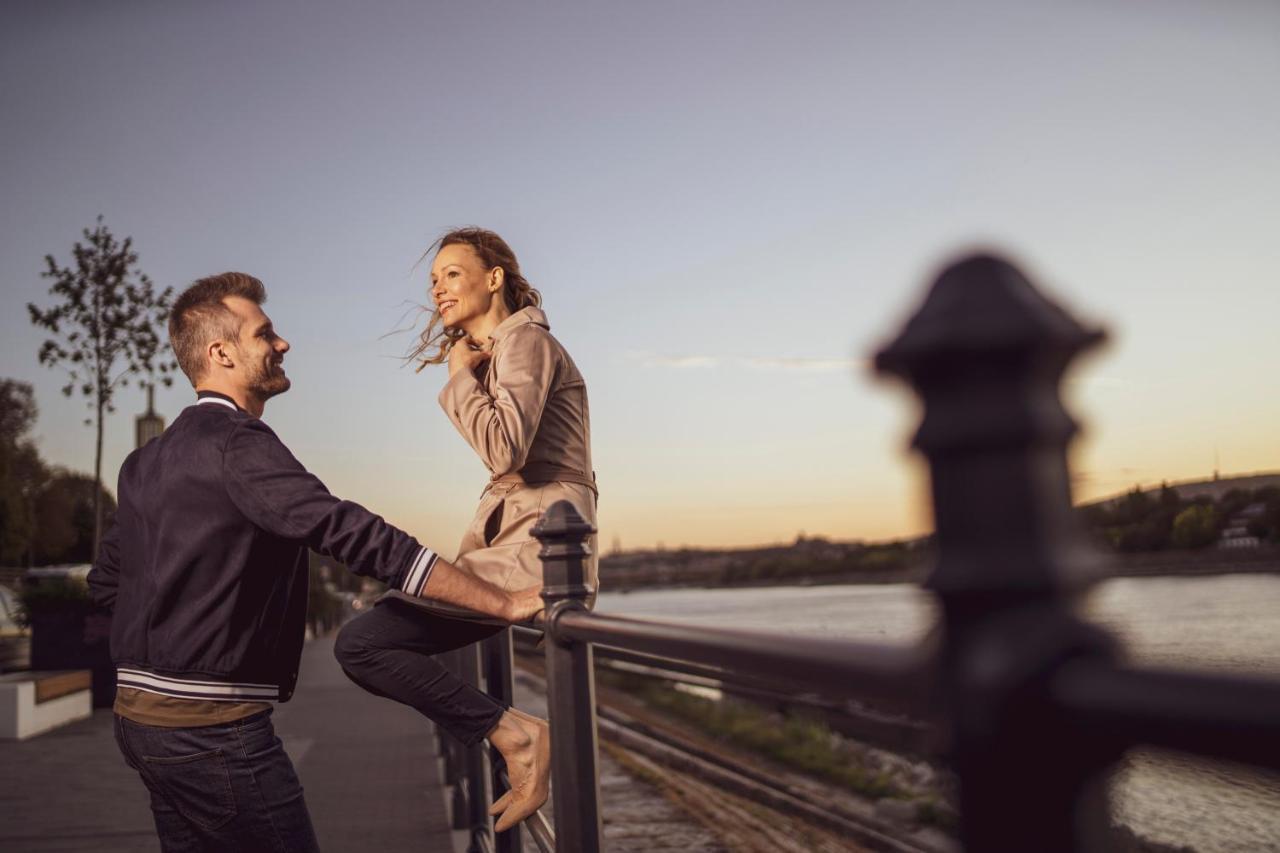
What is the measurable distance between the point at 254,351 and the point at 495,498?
0.70 meters

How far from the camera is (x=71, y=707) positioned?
9500 millimetres

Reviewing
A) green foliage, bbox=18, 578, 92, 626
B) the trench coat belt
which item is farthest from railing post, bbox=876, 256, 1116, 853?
green foliage, bbox=18, 578, 92, 626

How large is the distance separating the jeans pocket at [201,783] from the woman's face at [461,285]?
3.86 feet

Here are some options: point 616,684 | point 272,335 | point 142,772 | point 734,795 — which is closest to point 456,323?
point 272,335

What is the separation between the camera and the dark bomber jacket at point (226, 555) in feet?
7.87

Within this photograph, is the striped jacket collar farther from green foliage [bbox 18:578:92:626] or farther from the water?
green foliage [bbox 18:578:92:626]

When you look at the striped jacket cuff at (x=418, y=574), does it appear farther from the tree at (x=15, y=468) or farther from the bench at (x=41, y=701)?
the tree at (x=15, y=468)

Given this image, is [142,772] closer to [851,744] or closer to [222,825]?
[222,825]

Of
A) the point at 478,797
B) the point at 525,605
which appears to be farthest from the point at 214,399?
the point at 478,797

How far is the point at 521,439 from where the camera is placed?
2.49m

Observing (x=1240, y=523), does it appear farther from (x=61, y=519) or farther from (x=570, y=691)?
(x=61, y=519)

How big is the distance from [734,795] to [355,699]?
440 cm

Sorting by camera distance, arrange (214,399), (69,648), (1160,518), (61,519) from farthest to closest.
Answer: (61,519) < (69,648) < (214,399) < (1160,518)

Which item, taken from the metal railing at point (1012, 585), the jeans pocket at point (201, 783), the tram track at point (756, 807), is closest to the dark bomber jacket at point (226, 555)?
the jeans pocket at point (201, 783)
